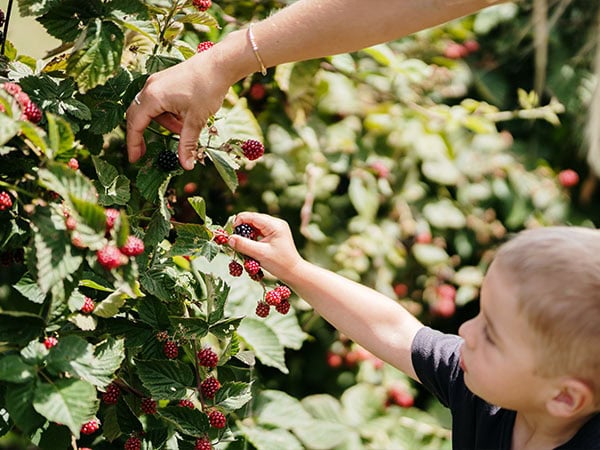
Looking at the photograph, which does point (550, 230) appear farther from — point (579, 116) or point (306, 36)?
point (579, 116)

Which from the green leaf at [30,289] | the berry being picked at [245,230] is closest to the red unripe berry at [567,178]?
the berry being picked at [245,230]

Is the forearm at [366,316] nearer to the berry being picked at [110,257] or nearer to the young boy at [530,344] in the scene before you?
the young boy at [530,344]

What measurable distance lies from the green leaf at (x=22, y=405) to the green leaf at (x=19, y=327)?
0.25ft

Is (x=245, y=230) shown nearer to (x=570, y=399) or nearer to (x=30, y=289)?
(x=30, y=289)

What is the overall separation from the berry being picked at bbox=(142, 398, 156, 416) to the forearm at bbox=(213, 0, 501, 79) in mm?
541

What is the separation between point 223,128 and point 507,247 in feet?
1.79

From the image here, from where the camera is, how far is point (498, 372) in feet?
3.94

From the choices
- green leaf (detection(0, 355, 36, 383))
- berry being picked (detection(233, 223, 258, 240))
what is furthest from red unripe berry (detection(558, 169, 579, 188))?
green leaf (detection(0, 355, 36, 383))

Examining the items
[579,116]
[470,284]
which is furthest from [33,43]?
[579,116]

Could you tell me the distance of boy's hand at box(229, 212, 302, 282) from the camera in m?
1.40

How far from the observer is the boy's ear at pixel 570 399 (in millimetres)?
1157

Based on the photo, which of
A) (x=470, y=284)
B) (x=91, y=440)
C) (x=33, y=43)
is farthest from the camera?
(x=470, y=284)

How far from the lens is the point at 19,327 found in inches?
44.2

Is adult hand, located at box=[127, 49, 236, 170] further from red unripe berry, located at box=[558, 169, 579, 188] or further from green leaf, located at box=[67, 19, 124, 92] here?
red unripe berry, located at box=[558, 169, 579, 188]
